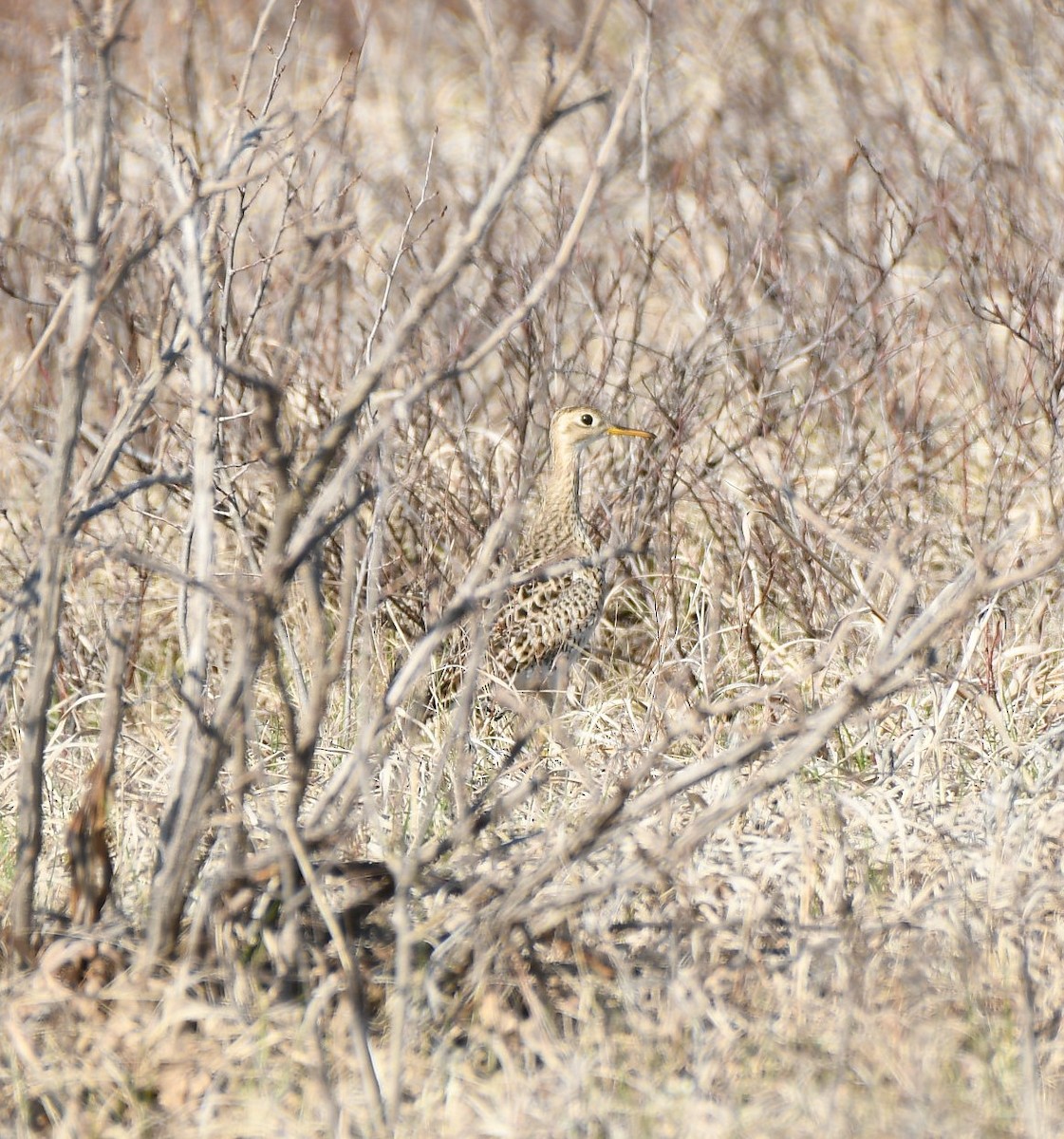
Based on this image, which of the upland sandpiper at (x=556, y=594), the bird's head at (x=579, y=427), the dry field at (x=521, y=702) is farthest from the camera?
the bird's head at (x=579, y=427)

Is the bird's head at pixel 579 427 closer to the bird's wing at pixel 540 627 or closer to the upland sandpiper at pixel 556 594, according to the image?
the upland sandpiper at pixel 556 594

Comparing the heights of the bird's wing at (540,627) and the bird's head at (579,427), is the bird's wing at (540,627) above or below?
below

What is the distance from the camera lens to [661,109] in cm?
984

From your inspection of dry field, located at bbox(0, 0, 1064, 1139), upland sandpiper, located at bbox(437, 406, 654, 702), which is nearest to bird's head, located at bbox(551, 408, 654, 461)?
upland sandpiper, located at bbox(437, 406, 654, 702)

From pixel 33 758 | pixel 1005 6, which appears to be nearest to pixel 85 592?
pixel 33 758

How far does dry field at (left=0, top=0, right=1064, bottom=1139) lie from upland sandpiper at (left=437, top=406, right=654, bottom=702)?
5.8 inches

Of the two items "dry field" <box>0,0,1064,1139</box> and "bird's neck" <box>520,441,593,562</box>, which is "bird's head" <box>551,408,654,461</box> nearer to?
"bird's neck" <box>520,441,593,562</box>

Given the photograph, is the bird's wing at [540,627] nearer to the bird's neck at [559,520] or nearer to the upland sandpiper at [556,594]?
the upland sandpiper at [556,594]

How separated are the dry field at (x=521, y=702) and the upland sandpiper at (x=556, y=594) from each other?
5.8 inches

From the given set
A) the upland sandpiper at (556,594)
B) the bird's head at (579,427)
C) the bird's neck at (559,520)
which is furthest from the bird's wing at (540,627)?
the bird's head at (579,427)

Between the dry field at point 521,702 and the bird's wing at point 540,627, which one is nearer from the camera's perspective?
the dry field at point 521,702

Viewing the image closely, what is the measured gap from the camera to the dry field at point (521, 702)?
101 inches

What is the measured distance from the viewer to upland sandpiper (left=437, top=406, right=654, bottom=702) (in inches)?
228

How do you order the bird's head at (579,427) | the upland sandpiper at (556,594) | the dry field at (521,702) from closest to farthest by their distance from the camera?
the dry field at (521,702) → the upland sandpiper at (556,594) → the bird's head at (579,427)
